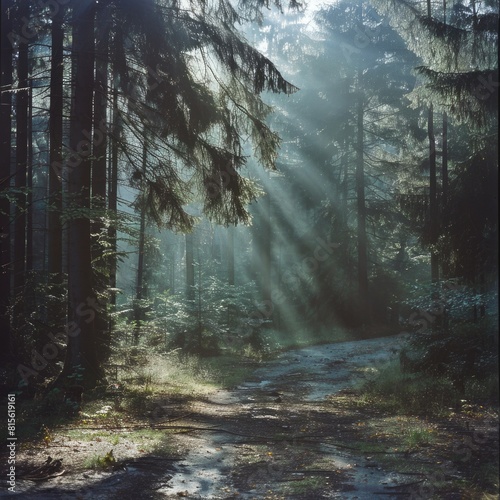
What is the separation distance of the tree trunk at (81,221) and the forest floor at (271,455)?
190 cm

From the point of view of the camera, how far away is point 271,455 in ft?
25.4

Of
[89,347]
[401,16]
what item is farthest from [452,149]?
[89,347]

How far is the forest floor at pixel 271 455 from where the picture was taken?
612 cm

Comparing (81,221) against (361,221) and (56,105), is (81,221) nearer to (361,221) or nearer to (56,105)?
(56,105)

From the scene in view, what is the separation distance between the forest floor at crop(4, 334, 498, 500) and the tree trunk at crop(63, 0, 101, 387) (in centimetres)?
190

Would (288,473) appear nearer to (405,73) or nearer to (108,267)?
(108,267)

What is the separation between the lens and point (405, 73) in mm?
29297

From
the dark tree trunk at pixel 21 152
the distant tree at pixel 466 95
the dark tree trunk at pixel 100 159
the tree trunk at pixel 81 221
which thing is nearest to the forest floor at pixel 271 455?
the tree trunk at pixel 81 221

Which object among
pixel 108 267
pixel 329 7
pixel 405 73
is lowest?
pixel 108 267

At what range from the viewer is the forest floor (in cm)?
612

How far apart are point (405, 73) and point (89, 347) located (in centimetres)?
2334

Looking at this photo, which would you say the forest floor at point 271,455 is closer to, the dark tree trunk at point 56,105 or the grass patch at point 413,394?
the grass patch at point 413,394

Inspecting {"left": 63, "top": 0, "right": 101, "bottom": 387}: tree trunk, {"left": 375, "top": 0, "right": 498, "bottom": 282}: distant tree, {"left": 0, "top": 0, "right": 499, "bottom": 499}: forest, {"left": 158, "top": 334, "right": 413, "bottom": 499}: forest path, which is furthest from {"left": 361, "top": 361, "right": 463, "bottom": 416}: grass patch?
{"left": 63, "top": 0, "right": 101, "bottom": 387}: tree trunk

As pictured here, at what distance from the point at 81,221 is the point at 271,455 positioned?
6.29 m
